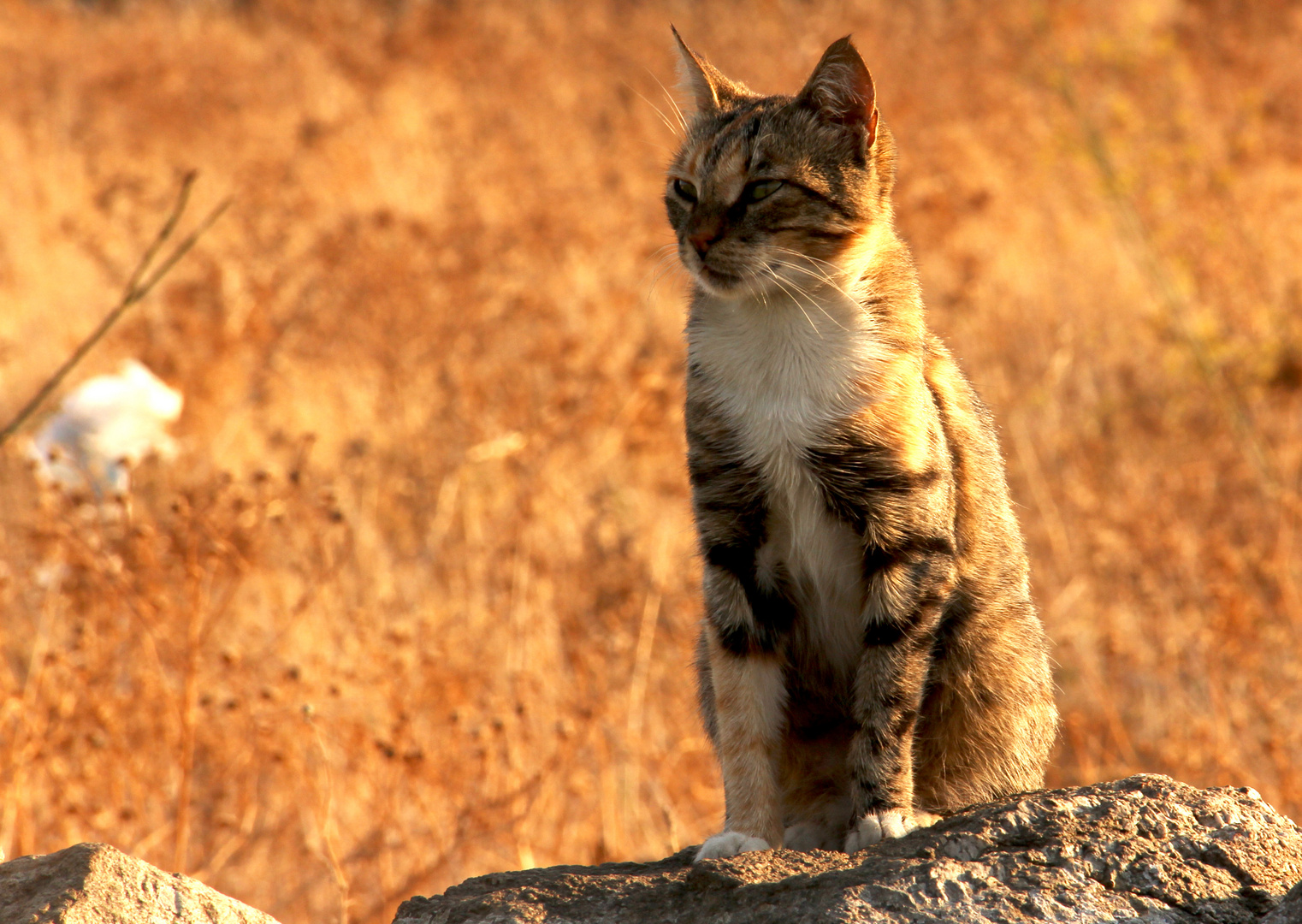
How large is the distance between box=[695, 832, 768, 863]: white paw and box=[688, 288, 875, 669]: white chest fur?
55cm

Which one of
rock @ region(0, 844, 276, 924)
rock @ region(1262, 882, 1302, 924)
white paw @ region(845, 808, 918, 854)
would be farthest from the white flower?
rock @ region(1262, 882, 1302, 924)

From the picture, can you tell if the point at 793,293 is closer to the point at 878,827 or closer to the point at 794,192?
the point at 794,192

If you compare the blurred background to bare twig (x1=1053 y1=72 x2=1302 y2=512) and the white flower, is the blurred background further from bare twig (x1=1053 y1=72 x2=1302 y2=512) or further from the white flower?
the white flower

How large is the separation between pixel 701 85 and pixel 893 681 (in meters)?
1.78

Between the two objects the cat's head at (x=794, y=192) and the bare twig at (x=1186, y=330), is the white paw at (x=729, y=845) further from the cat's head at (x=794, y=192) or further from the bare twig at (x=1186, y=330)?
the bare twig at (x=1186, y=330)

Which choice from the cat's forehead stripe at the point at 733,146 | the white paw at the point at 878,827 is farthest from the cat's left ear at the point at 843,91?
the white paw at the point at 878,827

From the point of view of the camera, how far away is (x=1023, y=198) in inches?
440

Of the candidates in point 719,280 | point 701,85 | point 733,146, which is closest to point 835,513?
point 719,280

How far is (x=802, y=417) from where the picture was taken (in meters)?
3.21

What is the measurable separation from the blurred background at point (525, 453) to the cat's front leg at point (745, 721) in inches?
44.6

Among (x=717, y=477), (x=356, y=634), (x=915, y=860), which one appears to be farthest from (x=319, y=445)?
(x=915, y=860)

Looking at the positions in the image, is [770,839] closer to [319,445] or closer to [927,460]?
[927,460]

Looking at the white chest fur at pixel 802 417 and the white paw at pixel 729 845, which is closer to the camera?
the white paw at pixel 729 845

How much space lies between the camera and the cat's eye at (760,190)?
131 inches
